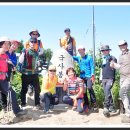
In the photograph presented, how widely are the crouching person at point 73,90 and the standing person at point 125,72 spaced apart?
3.60 feet

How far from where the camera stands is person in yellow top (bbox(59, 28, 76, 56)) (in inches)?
402

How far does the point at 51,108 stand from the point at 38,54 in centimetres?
145

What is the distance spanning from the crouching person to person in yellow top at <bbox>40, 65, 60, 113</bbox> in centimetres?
31

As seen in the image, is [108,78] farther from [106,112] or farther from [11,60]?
[11,60]

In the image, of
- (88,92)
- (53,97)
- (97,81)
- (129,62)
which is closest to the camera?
(129,62)

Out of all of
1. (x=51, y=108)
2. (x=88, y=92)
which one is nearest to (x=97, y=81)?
(x=88, y=92)

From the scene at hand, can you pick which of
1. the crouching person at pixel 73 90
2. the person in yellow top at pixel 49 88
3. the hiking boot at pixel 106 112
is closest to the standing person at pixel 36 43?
the person in yellow top at pixel 49 88

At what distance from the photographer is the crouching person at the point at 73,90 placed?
9320mm

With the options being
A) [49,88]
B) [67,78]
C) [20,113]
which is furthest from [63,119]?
[67,78]

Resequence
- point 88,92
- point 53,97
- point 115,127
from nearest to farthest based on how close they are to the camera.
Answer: point 115,127 < point 53,97 < point 88,92

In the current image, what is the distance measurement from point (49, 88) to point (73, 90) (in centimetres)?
64

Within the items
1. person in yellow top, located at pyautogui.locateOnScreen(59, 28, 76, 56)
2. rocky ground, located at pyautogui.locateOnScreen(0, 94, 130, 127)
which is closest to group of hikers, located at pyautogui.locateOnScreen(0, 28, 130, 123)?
rocky ground, located at pyautogui.locateOnScreen(0, 94, 130, 127)

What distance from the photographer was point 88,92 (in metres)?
10.1

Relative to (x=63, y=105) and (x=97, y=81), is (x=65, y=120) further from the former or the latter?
(x=97, y=81)
